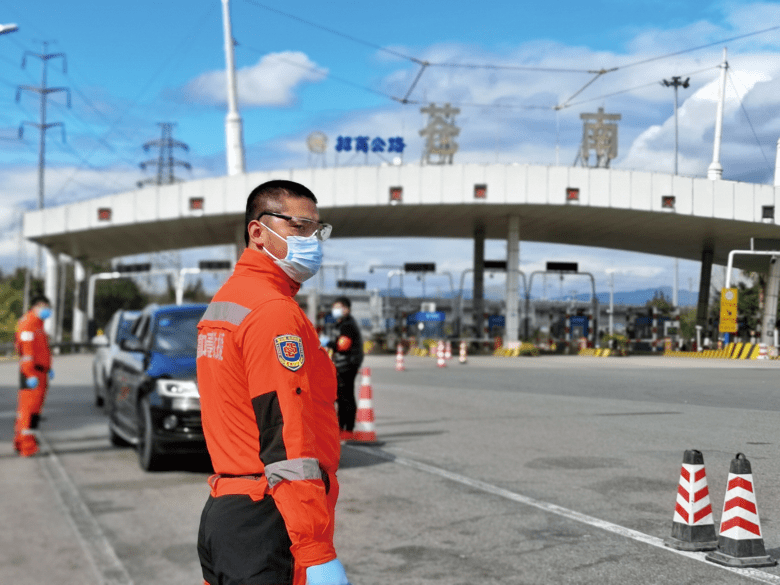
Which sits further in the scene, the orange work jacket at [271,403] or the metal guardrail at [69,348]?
the metal guardrail at [69,348]

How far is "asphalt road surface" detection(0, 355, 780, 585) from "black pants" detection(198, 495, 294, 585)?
1960 millimetres

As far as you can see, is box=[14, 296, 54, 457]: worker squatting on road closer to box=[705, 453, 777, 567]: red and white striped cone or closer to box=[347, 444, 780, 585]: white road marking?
box=[347, 444, 780, 585]: white road marking

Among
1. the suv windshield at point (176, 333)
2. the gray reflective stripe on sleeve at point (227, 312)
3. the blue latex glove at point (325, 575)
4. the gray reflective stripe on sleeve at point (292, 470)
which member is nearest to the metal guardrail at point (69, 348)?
the suv windshield at point (176, 333)

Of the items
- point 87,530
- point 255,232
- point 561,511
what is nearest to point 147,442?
point 87,530

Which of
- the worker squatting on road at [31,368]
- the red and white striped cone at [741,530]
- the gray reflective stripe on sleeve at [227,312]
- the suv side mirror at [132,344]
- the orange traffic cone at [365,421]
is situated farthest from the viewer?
the orange traffic cone at [365,421]

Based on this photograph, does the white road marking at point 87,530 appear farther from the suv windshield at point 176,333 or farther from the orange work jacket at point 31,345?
the suv windshield at point 176,333

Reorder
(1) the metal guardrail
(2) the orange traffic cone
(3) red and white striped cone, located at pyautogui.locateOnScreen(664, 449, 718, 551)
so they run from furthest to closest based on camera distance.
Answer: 1. (1) the metal guardrail
2. (2) the orange traffic cone
3. (3) red and white striped cone, located at pyautogui.locateOnScreen(664, 449, 718, 551)

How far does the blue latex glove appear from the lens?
2.59 m

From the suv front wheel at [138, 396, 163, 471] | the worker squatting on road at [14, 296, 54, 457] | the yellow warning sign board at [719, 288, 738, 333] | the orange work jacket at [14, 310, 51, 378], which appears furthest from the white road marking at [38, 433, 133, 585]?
the yellow warning sign board at [719, 288, 738, 333]

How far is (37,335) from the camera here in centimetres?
1169

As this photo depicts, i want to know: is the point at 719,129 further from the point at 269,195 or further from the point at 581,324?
the point at 581,324

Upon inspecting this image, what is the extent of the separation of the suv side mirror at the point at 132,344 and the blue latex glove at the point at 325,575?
862 centimetres

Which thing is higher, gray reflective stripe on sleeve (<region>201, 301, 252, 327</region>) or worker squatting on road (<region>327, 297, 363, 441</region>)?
gray reflective stripe on sleeve (<region>201, 301, 252, 327</region>)

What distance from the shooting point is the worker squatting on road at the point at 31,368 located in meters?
11.6
